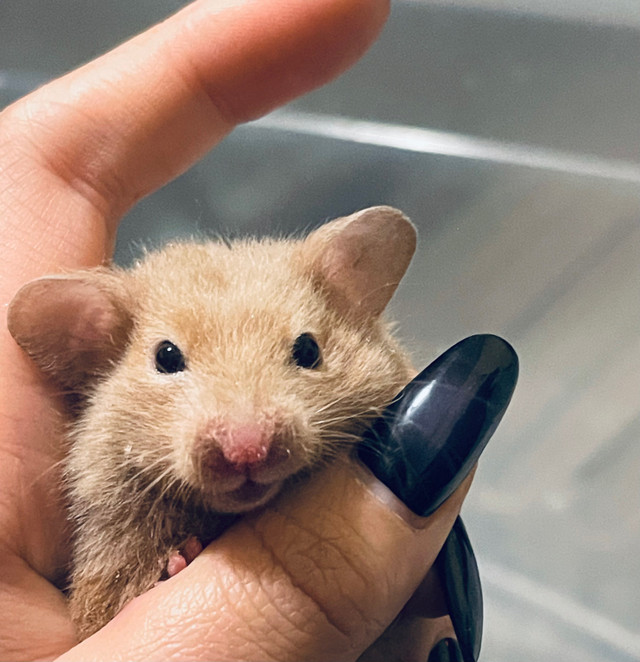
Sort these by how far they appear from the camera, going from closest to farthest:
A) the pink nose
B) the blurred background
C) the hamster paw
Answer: the pink nose
the hamster paw
the blurred background

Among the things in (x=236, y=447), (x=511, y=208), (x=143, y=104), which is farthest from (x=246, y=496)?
(x=511, y=208)

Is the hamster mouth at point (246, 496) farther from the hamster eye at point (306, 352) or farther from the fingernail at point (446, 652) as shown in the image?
the fingernail at point (446, 652)

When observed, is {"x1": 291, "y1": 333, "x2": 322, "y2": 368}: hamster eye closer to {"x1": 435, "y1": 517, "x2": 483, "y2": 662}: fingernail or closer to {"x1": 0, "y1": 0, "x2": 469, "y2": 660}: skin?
{"x1": 0, "y1": 0, "x2": 469, "y2": 660}: skin

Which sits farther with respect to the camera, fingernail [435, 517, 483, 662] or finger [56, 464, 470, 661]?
fingernail [435, 517, 483, 662]

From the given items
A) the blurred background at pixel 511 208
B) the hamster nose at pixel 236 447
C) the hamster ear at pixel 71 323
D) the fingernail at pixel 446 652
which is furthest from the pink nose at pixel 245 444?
the blurred background at pixel 511 208

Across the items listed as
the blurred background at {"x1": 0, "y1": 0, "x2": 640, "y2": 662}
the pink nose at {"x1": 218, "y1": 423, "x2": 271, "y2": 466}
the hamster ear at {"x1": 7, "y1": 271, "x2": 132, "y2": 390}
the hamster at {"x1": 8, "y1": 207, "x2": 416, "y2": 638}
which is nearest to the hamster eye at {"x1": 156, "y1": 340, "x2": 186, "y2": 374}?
the hamster at {"x1": 8, "y1": 207, "x2": 416, "y2": 638}

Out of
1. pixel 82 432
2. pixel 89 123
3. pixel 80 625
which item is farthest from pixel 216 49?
pixel 80 625
